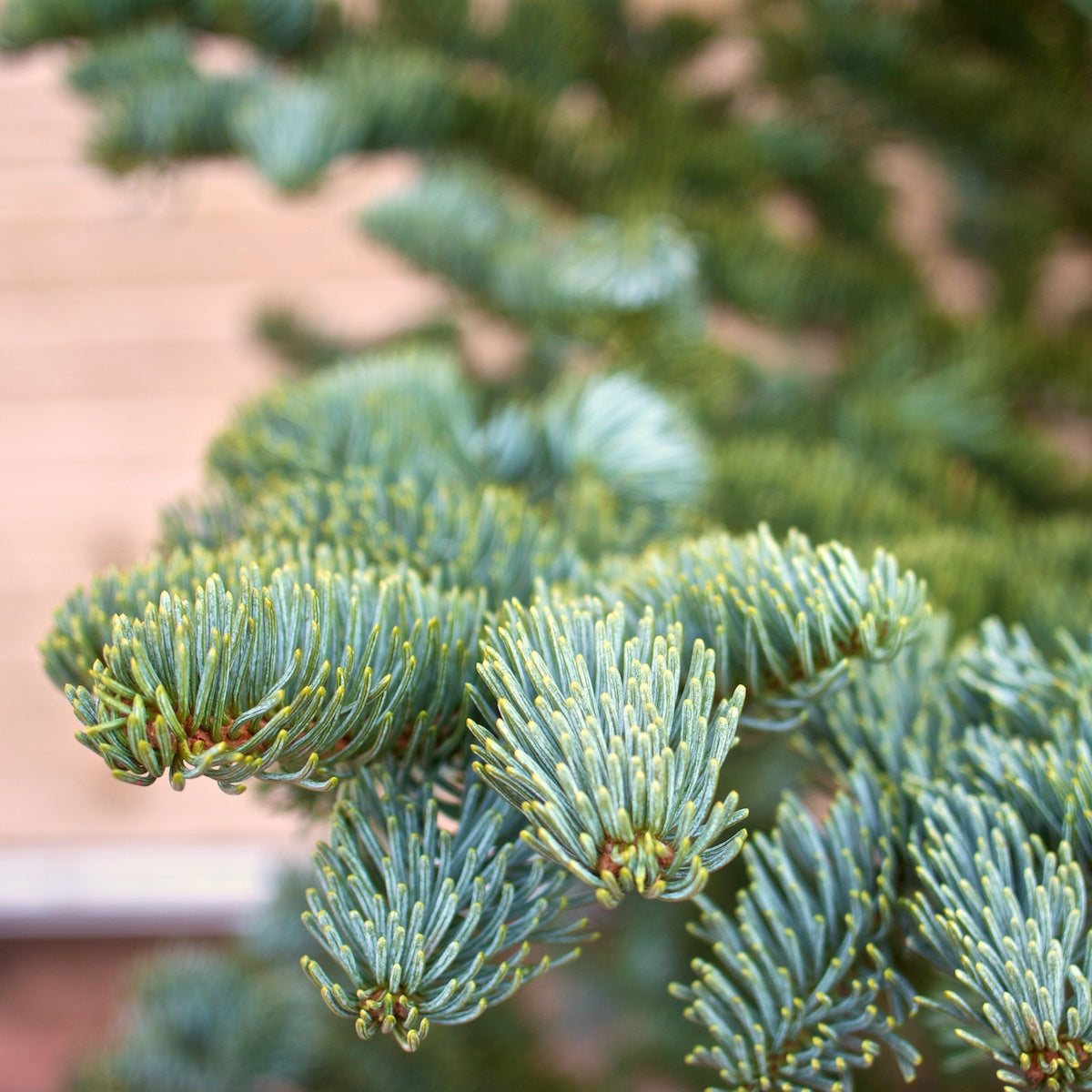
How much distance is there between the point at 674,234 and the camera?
14.0 inches

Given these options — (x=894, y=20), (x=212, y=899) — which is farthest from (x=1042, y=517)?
(x=212, y=899)

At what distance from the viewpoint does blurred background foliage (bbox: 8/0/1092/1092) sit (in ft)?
1.07

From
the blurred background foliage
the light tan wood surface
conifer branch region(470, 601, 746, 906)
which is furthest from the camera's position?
the light tan wood surface

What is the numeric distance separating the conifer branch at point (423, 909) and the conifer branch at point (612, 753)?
0.02 metres

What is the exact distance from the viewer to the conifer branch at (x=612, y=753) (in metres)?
0.14

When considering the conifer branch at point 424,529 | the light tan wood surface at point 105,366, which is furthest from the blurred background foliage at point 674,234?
Result: the light tan wood surface at point 105,366

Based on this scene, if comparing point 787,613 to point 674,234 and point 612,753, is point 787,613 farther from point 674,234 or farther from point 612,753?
point 674,234

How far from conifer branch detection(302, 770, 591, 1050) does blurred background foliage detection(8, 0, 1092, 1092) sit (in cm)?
15

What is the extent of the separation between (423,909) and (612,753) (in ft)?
0.14

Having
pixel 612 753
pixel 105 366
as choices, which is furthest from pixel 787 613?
pixel 105 366

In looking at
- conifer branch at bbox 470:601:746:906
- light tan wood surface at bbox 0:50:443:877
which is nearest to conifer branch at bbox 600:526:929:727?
conifer branch at bbox 470:601:746:906

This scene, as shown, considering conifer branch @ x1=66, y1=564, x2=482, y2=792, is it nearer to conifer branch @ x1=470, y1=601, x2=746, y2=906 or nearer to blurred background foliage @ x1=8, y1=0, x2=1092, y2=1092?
conifer branch @ x1=470, y1=601, x2=746, y2=906

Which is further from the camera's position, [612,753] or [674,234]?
[674,234]

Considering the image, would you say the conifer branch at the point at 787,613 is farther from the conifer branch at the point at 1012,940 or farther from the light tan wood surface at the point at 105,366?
the light tan wood surface at the point at 105,366
